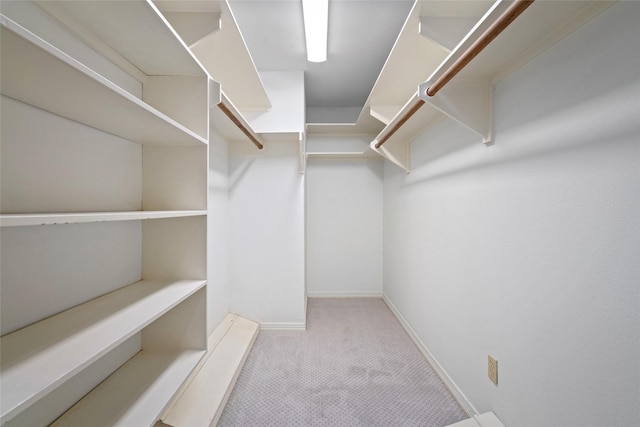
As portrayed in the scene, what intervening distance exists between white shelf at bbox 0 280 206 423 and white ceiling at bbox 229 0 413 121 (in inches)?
74.4

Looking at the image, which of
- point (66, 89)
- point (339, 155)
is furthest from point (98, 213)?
point (339, 155)

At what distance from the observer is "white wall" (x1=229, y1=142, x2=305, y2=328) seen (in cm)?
250

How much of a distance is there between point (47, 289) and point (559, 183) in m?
1.74

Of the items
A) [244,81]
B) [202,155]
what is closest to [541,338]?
[202,155]

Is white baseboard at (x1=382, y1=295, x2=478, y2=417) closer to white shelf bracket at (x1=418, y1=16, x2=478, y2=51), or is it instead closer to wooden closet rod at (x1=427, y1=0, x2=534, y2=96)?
wooden closet rod at (x1=427, y1=0, x2=534, y2=96)

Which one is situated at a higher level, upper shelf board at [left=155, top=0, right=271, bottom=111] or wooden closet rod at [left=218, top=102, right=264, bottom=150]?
upper shelf board at [left=155, top=0, right=271, bottom=111]

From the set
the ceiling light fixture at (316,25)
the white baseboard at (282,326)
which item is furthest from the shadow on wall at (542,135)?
the white baseboard at (282,326)

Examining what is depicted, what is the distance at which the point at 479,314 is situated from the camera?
52.6 inches

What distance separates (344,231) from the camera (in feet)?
11.0

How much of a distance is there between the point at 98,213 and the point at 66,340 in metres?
0.37

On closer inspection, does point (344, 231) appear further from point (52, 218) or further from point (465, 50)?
point (52, 218)

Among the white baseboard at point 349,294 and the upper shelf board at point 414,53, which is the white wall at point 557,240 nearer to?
the upper shelf board at point 414,53

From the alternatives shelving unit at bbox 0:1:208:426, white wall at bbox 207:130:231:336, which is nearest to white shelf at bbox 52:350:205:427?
shelving unit at bbox 0:1:208:426

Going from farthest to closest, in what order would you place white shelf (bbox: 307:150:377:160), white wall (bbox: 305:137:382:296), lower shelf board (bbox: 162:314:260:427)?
white wall (bbox: 305:137:382:296), white shelf (bbox: 307:150:377:160), lower shelf board (bbox: 162:314:260:427)
